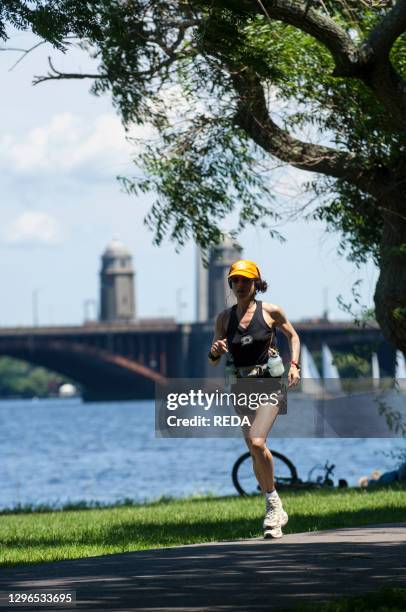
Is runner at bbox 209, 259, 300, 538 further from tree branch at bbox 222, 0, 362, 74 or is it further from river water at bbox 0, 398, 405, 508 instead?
river water at bbox 0, 398, 405, 508

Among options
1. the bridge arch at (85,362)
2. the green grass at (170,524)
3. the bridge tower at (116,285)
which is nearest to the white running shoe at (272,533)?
the green grass at (170,524)

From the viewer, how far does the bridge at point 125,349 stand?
368 feet

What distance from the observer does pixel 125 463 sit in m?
54.2

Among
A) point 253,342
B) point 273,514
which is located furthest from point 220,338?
point 273,514

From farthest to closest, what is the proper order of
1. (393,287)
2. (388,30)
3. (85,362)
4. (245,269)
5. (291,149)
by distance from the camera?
1. (85,362)
2. (291,149)
3. (393,287)
4. (388,30)
5. (245,269)

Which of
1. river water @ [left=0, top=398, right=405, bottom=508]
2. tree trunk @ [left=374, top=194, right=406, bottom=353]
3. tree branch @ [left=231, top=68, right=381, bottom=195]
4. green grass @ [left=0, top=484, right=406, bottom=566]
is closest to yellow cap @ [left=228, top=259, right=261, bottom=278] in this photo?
green grass @ [left=0, top=484, right=406, bottom=566]

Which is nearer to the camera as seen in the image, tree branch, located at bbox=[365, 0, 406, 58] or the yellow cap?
the yellow cap

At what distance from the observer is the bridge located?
112m

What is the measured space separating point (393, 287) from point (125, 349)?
105605mm

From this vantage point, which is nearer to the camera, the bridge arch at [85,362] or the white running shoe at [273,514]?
the white running shoe at [273,514]

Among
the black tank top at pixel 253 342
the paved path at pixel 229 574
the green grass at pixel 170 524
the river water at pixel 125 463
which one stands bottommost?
the river water at pixel 125 463

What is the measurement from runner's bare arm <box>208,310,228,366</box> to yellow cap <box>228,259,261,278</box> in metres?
0.38

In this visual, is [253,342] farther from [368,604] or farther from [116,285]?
[116,285]

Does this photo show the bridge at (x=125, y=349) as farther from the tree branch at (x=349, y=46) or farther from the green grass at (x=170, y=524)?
the tree branch at (x=349, y=46)
